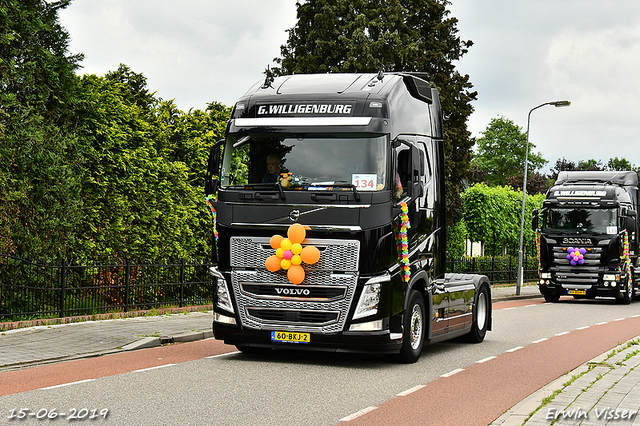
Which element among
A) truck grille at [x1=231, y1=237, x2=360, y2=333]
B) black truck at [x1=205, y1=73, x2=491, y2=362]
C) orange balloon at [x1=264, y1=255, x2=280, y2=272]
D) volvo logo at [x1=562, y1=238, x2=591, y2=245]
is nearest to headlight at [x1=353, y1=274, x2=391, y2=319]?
black truck at [x1=205, y1=73, x2=491, y2=362]

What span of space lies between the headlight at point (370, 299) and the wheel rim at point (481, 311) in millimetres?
4840

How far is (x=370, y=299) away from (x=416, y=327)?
1510 millimetres

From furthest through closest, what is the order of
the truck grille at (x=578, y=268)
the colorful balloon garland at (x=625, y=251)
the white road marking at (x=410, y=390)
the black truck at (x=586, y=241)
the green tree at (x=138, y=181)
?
the colorful balloon garland at (x=625, y=251)
the truck grille at (x=578, y=268)
the black truck at (x=586, y=241)
the green tree at (x=138, y=181)
the white road marking at (x=410, y=390)

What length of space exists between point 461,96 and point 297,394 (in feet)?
116

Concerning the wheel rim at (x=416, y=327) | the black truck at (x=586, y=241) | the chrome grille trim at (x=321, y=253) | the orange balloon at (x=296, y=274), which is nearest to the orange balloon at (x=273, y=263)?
the chrome grille trim at (x=321, y=253)

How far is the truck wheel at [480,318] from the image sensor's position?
14844 millimetres

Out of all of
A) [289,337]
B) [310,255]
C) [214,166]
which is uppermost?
[214,166]

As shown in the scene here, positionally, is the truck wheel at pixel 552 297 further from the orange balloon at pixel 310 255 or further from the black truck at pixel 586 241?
the orange balloon at pixel 310 255

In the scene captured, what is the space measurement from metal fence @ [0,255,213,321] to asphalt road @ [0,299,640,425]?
3.27 meters

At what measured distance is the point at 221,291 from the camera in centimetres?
1124

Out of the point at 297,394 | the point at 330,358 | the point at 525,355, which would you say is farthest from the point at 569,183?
the point at 297,394

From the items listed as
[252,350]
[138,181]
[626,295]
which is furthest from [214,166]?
[626,295]

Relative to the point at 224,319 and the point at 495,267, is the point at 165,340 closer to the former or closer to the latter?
the point at 224,319

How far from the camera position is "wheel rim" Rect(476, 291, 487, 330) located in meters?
15.1
